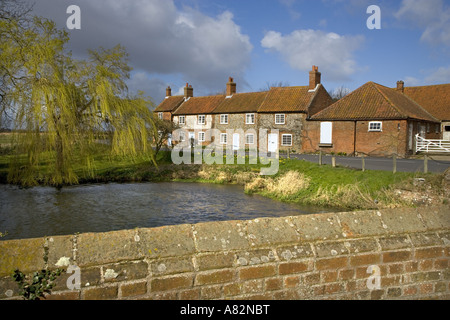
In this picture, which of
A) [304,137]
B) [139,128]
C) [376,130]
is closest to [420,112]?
[376,130]

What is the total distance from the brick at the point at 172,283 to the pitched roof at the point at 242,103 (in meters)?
39.6

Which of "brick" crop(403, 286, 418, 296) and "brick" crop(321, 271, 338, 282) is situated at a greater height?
"brick" crop(321, 271, 338, 282)

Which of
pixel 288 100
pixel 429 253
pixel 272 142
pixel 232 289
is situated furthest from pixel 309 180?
pixel 288 100

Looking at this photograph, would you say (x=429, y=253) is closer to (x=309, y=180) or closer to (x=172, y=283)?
(x=172, y=283)

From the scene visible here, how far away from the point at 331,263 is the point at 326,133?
111 ft

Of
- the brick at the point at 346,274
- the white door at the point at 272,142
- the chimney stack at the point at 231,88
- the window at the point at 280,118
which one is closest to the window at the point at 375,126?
the window at the point at 280,118

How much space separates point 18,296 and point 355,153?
109ft

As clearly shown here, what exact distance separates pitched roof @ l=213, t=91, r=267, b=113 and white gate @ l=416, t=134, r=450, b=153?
17182 mm

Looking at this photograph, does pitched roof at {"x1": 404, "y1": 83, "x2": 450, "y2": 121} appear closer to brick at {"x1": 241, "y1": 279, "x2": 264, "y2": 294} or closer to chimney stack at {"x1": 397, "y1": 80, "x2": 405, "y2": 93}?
chimney stack at {"x1": 397, "y1": 80, "x2": 405, "y2": 93}

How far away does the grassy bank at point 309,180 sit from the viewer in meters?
14.4

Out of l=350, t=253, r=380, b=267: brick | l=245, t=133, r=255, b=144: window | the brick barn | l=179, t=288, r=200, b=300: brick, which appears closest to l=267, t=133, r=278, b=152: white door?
l=245, t=133, r=255, b=144: window

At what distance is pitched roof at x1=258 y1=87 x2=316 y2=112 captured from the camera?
126 ft
